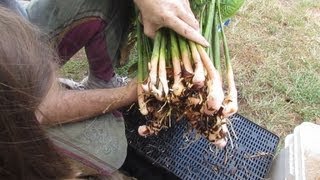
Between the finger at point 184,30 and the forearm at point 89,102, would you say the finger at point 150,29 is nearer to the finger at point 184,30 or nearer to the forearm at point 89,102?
the finger at point 184,30

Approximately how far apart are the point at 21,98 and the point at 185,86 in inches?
22.8

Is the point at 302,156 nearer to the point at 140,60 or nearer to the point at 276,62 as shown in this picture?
the point at 140,60

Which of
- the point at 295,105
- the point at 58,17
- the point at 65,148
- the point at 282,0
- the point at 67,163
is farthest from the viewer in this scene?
the point at 282,0

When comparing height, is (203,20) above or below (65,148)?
above

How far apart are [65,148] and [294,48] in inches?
57.2

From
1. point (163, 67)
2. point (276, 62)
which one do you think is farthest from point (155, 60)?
point (276, 62)

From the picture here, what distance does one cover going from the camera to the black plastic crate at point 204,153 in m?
1.70

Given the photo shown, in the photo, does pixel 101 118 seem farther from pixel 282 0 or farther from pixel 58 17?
pixel 282 0

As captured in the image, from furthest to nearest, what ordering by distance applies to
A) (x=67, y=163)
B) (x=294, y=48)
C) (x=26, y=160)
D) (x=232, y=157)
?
(x=294, y=48)
(x=232, y=157)
(x=67, y=163)
(x=26, y=160)

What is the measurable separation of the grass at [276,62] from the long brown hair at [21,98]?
4.02ft

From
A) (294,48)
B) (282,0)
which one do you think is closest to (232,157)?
(294,48)

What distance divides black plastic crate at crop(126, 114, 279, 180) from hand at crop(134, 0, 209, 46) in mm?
482

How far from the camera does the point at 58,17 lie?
163 centimetres

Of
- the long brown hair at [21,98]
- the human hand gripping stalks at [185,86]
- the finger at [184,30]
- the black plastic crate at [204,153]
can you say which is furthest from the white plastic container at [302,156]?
the long brown hair at [21,98]
